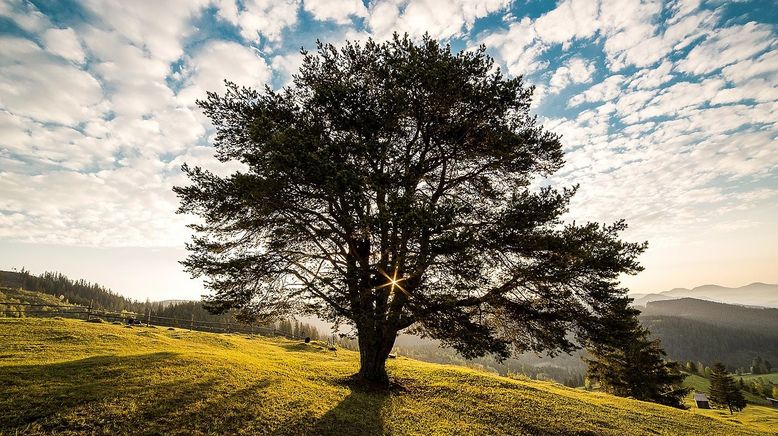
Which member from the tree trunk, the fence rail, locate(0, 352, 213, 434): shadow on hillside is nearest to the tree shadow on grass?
the tree trunk

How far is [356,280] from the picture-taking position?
12.5 m

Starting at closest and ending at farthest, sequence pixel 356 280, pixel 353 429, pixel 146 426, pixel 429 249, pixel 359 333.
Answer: pixel 146 426 → pixel 353 429 → pixel 429 249 → pixel 356 280 → pixel 359 333

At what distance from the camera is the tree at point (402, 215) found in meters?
12.4

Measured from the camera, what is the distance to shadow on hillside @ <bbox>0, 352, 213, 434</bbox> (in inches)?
323

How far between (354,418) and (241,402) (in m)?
3.67

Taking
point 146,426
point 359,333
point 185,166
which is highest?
point 185,166

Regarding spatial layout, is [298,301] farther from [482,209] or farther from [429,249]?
[482,209]

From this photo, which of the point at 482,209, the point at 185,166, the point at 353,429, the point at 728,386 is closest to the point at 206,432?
the point at 353,429

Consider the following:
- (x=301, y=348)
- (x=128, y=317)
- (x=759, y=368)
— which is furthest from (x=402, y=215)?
(x=759, y=368)

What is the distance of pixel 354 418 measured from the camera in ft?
38.5

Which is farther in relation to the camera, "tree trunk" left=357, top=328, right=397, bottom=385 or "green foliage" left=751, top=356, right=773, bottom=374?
"green foliage" left=751, top=356, right=773, bottom=374

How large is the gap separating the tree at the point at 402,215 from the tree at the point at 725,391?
179 feet

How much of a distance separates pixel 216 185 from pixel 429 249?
8731 millimetres

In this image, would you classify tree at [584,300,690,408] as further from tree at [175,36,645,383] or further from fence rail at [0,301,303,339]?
fence rail at [0,301,303,339]
